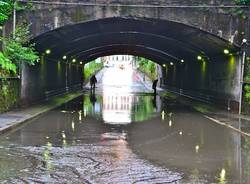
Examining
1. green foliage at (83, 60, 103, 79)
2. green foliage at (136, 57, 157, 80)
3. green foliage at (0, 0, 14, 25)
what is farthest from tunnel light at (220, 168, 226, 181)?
green foliage at (136, 57, 157, 80)

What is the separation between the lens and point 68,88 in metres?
49.3

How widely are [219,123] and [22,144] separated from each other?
9.69 metres

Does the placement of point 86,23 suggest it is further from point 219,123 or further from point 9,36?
point 219,123

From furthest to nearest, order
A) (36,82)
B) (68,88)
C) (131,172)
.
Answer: (68,88), (36,82), (131,172)

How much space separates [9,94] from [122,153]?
11.8 m

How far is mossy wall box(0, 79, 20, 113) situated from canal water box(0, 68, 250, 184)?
243cm

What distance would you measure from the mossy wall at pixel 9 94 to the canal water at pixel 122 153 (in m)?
2.43

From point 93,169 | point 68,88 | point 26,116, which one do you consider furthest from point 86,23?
point 68,88

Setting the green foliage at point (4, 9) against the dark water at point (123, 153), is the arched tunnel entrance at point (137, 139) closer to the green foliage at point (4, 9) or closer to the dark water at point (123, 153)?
the dark water at point (123, 153)

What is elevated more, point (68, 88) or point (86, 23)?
point (86, 23)

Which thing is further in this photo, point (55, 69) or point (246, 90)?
point (55, 69)

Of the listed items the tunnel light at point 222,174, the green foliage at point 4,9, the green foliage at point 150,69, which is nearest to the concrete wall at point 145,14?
the green foliage at point 4,9

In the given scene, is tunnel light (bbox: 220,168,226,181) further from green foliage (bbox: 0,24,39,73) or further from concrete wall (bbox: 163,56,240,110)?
concrete wall (bbox: 163,56,240,110)

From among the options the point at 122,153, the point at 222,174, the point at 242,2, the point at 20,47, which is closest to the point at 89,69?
the point at 242,2
